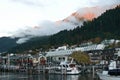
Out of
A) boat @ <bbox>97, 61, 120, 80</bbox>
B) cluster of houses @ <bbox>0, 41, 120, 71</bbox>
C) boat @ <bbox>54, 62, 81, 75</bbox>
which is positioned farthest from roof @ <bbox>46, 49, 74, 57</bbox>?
boat @ <bbox>97, 61, 120, 80</bbox>

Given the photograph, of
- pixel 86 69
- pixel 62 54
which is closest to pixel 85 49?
pixel 62 54

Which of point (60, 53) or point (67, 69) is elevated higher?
point (60, 53)

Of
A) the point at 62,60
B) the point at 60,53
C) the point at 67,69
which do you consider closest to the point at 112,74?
the point at 67,69

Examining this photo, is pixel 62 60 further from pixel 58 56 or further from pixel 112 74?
pixel 112 74

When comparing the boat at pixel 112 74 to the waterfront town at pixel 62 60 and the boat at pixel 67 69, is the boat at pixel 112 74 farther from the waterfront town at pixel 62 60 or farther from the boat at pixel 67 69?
the waterfront town at pixel 62 60

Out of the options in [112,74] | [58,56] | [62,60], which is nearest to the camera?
[112,74]

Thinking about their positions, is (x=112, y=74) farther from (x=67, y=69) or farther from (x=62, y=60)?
(x=62, y=60)

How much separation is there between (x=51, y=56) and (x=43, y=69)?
167 ft

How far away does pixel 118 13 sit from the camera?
192500 mm

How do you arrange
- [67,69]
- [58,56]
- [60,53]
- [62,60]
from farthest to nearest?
[60,53]
[58,56]
[62,60]
[67,69]

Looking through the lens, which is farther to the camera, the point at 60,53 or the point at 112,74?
the point at 60,53

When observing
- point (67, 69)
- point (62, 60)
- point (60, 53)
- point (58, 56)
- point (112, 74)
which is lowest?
point (112, 74)

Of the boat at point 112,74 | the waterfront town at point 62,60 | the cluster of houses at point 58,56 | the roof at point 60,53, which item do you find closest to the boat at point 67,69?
the waterfront town at point 62,60

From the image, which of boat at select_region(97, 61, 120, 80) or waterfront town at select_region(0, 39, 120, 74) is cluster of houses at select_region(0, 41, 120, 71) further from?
boat at select_region(97, 61, 120, 80)
